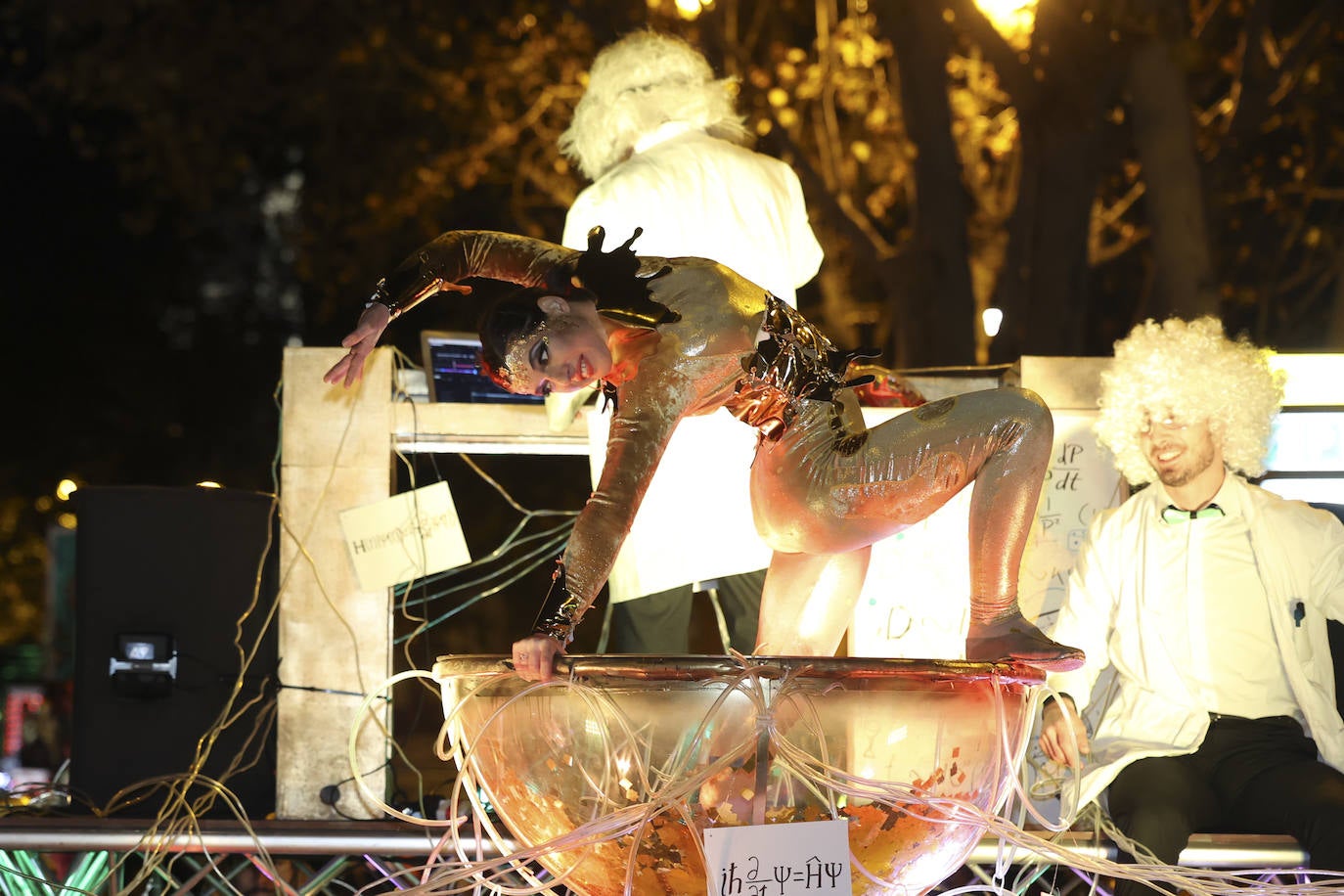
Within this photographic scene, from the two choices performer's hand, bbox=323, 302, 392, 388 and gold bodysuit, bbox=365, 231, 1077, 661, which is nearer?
gold bodysuit, bbox=365, 231, 1077, 661

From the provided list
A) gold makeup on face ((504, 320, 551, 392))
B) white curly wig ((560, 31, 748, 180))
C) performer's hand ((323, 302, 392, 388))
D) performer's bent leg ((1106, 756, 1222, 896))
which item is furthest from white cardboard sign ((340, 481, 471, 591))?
performer's bent leg ((1106, 756, 1222, 896))

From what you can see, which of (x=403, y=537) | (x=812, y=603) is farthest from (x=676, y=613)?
(x=812, y=603)

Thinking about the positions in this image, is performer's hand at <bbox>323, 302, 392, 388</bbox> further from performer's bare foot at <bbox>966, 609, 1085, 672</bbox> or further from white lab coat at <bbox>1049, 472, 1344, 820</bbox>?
white lab coat at <bbox>1049, 472, 1344, 820</bbox>

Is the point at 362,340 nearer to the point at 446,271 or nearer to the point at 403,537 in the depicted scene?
the point at 446,271

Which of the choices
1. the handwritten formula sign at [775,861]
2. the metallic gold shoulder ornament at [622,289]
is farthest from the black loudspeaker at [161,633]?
the handwritten formula sign at [775,861]

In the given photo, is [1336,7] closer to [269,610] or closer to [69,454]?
[269,610]

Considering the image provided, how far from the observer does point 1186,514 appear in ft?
9.77

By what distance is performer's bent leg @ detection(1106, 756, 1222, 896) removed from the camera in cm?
253

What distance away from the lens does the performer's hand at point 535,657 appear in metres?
1.61

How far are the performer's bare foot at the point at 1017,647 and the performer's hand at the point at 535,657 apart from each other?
21.5 inches

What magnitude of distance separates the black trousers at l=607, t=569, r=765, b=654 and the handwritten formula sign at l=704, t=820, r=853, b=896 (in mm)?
1409

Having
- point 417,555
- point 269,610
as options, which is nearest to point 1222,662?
point 417,555

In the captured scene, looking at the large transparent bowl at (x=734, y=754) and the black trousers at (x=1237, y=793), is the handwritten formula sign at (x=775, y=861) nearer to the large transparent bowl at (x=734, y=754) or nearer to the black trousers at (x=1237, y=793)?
the large transparent bowl at (x=734, y=754)

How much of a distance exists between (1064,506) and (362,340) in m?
1.88
